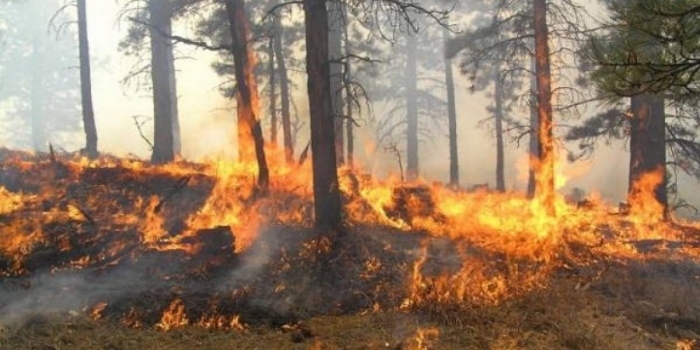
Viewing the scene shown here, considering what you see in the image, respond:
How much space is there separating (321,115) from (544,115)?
21.2 ft

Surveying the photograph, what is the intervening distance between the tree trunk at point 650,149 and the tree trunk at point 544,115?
3.46 meters

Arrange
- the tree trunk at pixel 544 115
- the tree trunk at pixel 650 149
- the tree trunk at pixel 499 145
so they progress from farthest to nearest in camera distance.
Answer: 1. the tree trunk at pixel 499 145
2. the tree trunk at pixel 650 149
3. the tree trunk at pixel 544 115

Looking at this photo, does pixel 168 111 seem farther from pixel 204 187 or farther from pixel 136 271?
pixel 136 271

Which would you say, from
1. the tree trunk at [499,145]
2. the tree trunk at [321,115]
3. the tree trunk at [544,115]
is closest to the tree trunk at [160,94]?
the tree trunk at [321,115]

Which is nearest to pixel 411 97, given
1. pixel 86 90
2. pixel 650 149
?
pixel 650 149

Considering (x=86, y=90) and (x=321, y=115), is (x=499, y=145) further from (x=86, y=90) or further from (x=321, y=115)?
(x=86, y=90)

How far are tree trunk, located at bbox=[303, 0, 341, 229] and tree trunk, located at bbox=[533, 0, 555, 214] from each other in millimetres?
6227

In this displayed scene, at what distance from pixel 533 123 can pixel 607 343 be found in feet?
67.8

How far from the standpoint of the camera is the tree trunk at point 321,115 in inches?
393

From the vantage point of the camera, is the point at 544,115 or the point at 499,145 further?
the point at 499,145

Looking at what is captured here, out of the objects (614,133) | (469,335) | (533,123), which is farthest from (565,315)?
(533,123)

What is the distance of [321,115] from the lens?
1002 centimetres

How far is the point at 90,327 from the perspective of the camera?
7.07 m

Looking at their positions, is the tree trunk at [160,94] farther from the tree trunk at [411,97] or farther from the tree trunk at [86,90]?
the tree trunk at [411,97]
